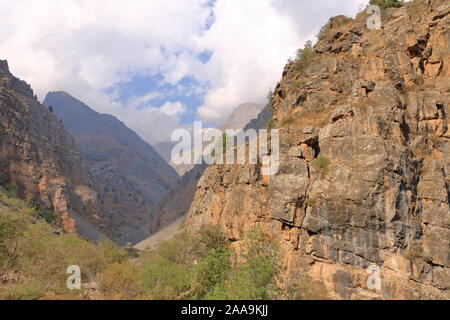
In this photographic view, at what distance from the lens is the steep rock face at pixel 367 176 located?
24.8 m

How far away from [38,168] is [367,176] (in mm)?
80372

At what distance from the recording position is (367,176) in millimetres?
25922

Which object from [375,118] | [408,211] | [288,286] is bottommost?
[288,286]

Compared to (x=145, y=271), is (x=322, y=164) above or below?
above

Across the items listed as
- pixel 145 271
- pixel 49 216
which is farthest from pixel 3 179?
pixel 145 271

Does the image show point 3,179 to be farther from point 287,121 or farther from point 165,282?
point 287,121

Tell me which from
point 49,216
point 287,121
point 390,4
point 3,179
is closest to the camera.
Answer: point 287,121

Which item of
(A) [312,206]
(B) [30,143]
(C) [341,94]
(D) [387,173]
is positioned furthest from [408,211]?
(B) [30,143]

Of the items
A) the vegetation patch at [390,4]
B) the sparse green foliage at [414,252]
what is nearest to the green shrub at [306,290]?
the sparse green foliage at [414,252]

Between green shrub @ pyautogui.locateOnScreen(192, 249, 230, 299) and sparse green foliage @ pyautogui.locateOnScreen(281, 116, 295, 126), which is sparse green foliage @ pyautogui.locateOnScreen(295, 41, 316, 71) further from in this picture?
green shrub @ pyautogui.locateOnScreen(192, 249, 230, 299)

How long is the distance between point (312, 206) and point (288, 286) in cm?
695
